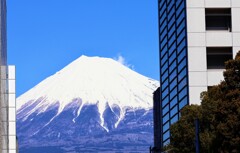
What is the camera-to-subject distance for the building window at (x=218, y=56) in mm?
94562

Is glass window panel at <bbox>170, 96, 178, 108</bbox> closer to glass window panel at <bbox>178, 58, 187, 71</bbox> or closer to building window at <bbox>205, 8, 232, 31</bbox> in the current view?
glass window panel at <bbox>178, 58, 187, 71</bbox>

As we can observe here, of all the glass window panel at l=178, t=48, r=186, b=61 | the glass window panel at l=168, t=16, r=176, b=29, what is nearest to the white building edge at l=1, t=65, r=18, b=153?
the glass window panel at l=168, t=16, r=176, b=29

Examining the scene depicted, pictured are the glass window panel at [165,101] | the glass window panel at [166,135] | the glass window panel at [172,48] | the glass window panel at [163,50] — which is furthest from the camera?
the glass window panel at [163,50]

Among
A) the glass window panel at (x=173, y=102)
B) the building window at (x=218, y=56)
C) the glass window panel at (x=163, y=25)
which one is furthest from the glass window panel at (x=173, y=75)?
the building window at (x=218, y=56)

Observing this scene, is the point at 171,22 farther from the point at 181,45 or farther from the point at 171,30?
the point at 181,45

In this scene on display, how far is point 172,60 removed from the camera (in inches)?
4264

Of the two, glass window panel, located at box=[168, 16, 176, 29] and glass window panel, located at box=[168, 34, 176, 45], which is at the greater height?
glass window panel, located at box=[168, 16, 176, 29]

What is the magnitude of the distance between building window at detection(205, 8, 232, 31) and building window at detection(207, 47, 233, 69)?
237cm

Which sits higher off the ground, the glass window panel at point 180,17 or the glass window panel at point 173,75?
the glass window panel at point 180,17

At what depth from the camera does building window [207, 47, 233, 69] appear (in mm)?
94562

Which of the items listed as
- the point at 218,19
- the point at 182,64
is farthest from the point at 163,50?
the point at 218,19

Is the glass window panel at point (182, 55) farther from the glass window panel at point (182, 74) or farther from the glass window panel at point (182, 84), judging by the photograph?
the glass window panel at point (182, 84)

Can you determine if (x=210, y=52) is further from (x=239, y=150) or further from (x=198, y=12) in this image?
(x=239, y=150)

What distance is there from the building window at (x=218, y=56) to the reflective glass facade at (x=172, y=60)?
8.98ft
